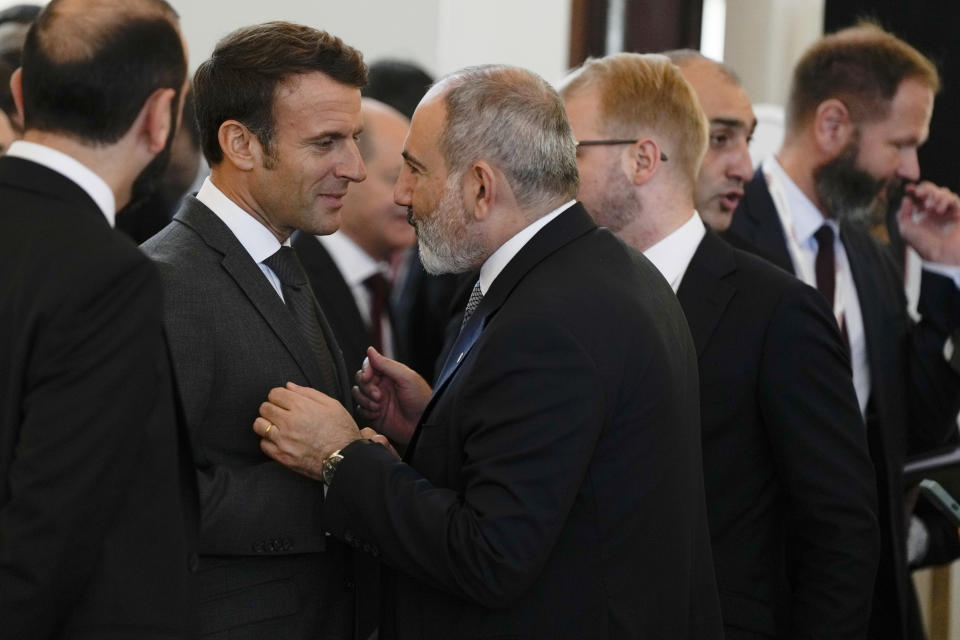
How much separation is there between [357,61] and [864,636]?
4.99 feet

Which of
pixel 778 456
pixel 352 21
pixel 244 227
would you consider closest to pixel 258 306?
pixel 244 227

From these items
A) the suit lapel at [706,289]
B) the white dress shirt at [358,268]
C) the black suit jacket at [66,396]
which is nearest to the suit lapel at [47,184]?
the black suit jacket at [66,396]

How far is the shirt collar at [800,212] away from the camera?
3637mm

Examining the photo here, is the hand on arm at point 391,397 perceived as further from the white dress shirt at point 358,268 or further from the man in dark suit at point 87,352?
the white dress shirt at point 358,268

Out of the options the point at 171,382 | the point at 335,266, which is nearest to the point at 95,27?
the point at 171,382

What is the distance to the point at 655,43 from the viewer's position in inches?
196

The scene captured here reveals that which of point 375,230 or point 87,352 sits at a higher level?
point 87,352

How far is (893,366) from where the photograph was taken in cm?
344

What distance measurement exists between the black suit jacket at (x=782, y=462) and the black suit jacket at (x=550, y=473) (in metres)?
0.41

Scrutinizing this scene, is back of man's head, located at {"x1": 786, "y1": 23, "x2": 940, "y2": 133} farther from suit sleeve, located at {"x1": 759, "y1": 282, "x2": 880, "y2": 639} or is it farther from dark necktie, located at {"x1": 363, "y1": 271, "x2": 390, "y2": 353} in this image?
dark necktie, located at {"x1": 363, "y1": 271, "x2": 390, "y2": 353}

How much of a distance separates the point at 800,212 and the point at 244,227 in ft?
6.13

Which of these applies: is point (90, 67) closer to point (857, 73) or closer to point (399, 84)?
point (857, 73)

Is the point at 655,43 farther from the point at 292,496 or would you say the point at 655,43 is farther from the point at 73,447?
the point at 73,447

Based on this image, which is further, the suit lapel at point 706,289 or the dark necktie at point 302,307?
the suit lapel at point 706,289
